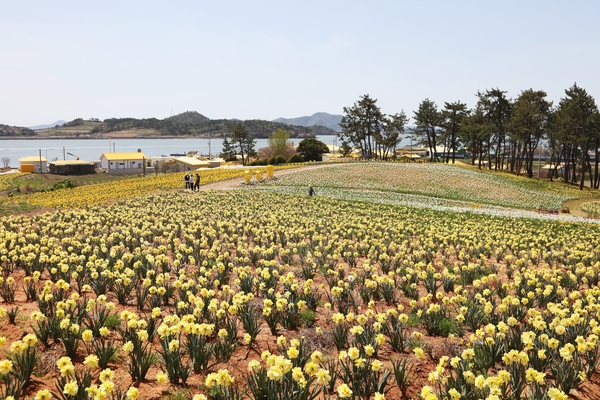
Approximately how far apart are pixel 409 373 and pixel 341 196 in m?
30.7

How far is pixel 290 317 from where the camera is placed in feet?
26.5

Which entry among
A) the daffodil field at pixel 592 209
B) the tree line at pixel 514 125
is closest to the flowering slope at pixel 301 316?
the daffodil field at pixel 592 209

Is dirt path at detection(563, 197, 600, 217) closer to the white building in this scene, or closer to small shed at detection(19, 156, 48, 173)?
the white building

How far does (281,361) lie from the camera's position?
16.3ft

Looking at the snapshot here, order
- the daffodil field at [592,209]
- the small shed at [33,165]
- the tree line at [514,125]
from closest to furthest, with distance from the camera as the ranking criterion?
the daffodil field at [592,209] < the tree line at [514,125] < the small shed at [33,165]

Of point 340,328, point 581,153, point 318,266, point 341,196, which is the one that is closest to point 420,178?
point 341,196

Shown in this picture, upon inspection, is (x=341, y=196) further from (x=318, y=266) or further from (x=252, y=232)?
(x=318, y=266)

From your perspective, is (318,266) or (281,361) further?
(318,266)

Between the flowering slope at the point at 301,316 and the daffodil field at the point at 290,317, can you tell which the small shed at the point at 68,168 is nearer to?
the daffodil field at the point at 290,317

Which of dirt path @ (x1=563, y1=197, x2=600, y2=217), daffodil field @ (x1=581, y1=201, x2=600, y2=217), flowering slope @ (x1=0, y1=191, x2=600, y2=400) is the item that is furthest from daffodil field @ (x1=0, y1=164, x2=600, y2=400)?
dirt path @ (x1=563, y1=197, x2=600, y2=217)

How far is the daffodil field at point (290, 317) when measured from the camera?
5.57 m

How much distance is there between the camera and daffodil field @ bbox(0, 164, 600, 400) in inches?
219

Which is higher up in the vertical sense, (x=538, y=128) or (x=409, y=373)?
(x=538, y=128)

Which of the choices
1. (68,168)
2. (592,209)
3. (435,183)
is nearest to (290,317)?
(592,209)
